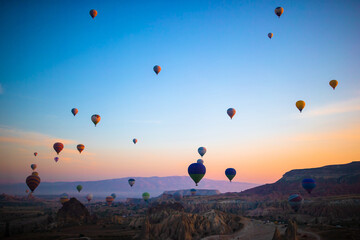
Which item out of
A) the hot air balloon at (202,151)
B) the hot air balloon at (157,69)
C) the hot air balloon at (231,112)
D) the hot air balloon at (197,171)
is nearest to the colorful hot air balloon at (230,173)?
the hot air balloon at (202,151)

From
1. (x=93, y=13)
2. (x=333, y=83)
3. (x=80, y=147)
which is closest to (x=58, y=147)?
(x=80, y=147)

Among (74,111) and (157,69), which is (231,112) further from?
(74,111)

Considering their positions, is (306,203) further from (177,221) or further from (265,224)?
(177,221)

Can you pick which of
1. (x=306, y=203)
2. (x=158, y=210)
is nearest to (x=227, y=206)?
(x=306, y=203)

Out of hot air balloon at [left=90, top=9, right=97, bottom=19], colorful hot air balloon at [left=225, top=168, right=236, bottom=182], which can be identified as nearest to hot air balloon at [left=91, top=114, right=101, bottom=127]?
hot air balloon at [left=90, top=9, right=97, bottom=19]

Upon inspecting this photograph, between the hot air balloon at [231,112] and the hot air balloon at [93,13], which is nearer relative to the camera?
the hot air balloon at [93,13]

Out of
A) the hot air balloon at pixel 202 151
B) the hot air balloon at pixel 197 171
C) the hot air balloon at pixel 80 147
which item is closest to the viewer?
the hot air balloon at pixel 197 171

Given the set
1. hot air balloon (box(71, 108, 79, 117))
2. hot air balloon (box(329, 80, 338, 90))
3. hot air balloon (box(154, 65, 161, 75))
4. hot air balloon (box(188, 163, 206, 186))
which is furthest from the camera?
hot air balloon (box(71, 108, 79, 117))

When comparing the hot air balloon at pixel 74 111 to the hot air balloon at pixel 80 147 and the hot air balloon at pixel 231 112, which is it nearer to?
the hot air balloon at pixel 80 147

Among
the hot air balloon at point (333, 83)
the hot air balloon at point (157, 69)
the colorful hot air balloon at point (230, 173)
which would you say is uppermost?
the hot air balloon at point (157, 69)

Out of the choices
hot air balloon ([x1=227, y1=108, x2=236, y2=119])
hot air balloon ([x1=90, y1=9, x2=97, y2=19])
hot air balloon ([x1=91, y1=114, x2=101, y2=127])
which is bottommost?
hot air balloon ([x1=91, y1=114, x2=101, y2=127])

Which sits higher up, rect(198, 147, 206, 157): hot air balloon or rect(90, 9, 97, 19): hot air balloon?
rect(90, 9, 97, 19): hot air balloon

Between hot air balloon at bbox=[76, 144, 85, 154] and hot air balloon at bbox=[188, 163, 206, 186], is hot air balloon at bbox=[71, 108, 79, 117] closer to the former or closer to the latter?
hot air balloon at bbox=[76, 144, 85, 154]
